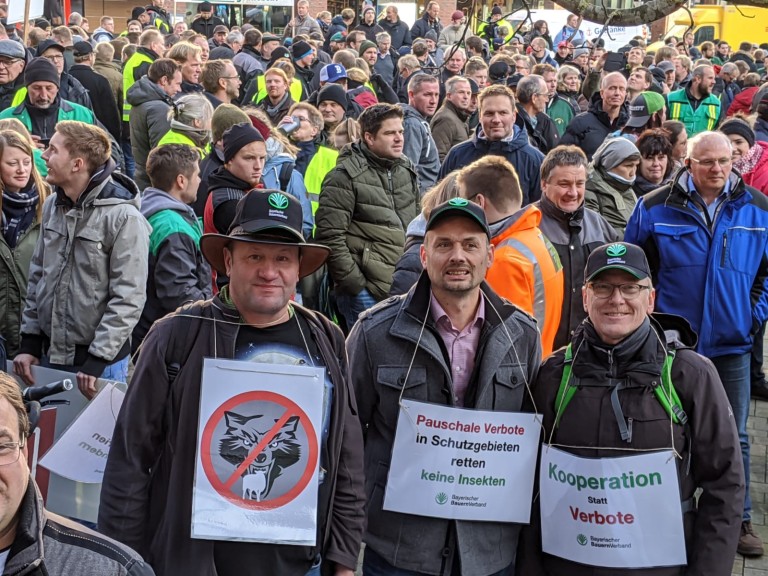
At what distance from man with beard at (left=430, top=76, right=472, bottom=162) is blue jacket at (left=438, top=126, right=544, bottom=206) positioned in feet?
5.05

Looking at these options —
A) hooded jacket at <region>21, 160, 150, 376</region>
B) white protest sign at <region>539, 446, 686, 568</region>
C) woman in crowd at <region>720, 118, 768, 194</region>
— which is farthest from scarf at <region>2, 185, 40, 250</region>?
woman in crowd at <region>720, 118, 768, 194</region>

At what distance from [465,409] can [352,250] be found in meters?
3.22

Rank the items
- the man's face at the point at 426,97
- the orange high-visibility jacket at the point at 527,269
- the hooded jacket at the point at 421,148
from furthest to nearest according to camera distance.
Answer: the man's face at the point at 426,97 → the hooded jacket at the point at 421,148 → the orange high-visibility jacket at the point at 527,269

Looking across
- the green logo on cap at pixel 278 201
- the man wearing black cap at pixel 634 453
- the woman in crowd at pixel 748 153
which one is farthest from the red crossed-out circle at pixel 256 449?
the woman in crowd at pixel 748 153

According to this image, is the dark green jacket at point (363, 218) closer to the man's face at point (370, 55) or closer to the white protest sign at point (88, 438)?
the white protest sign at point (88, 438)

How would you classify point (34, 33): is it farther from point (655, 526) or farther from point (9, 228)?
point (655, 526)

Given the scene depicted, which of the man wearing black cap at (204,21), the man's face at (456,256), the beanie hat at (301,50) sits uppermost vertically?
the man wearing black cap at (204,21)

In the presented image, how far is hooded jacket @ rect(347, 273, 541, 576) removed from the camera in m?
3.16

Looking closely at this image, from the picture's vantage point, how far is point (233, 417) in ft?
9.38

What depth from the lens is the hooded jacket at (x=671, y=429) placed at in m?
3.11

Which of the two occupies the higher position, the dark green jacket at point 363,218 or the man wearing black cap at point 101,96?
the man wearing black cap at point 101,96

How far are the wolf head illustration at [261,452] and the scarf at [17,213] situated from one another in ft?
8.74

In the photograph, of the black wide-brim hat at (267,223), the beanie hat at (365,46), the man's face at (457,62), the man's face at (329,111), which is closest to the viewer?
the black wide-brim hat at (267,223)

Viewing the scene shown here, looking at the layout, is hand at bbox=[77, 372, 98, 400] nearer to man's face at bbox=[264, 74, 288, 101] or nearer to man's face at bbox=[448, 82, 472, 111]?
man's face at bbox=[448, 82, 472, 111]
